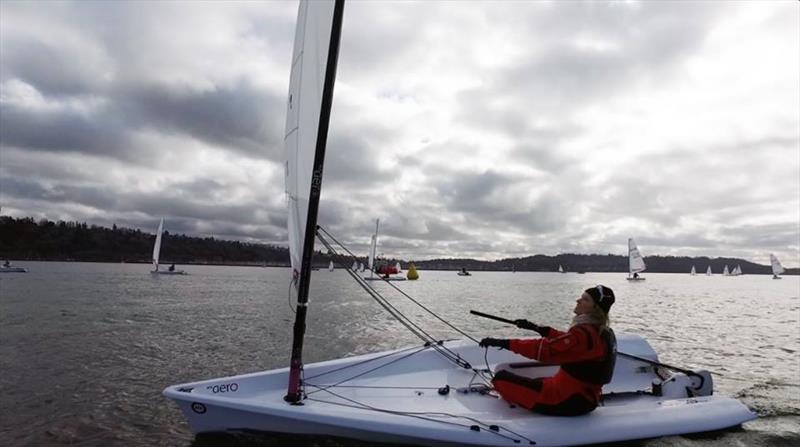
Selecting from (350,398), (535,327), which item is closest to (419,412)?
(350,398)

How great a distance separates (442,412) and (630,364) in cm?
378

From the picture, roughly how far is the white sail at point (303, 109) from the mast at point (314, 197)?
0.09 m

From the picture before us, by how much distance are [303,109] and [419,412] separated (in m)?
3.97

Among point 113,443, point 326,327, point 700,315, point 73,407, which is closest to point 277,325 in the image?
point 326,327

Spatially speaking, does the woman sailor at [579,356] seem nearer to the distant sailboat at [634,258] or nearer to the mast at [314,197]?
the mast at [314,197]

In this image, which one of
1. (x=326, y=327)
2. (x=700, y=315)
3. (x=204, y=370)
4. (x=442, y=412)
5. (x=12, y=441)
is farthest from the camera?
(x=700, y=315)

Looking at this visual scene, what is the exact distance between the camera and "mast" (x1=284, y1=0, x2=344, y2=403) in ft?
17.7

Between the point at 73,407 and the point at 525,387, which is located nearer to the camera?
the point at 525,387

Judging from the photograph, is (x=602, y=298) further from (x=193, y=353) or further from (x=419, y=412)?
(x=193, y=353)

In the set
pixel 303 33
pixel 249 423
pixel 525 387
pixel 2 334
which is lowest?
pixel 2 334

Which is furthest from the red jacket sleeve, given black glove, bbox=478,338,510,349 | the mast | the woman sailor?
the mast

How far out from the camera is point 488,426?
5328 millimetres

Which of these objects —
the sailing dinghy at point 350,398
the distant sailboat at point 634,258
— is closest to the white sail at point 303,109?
the sailing dinghy at point 350,398

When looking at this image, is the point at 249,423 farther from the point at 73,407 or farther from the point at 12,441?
the point at 73,407
